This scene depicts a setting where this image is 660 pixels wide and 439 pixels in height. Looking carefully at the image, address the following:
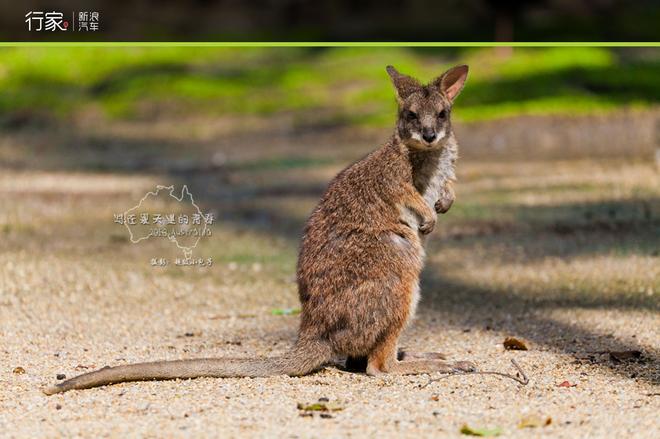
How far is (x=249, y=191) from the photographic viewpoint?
13.6m

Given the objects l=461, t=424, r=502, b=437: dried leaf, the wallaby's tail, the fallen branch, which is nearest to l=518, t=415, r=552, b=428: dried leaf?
l=461, t=424, r=502, b=437: dried leaf

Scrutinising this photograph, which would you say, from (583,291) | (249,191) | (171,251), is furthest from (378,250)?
(249,191)

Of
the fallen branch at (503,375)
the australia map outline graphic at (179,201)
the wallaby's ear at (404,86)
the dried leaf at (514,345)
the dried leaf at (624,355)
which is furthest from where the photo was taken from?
the australia map outline graphic at (179,201)

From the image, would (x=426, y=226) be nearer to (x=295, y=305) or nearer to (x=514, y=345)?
(x=514, y=345)

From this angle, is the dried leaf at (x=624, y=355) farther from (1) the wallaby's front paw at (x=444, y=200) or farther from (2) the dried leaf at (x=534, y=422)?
(2) the dried leaf at (x=534, y=422)

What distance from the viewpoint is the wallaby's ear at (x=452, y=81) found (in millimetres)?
6012

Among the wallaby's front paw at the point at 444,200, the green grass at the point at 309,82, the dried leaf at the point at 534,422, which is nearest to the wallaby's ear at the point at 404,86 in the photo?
the wallaby's front paw at the point at 444,200

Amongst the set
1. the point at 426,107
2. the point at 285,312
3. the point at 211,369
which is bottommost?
the point at 285,312

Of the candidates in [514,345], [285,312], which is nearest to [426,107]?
[514,345]

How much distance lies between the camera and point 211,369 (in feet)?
18.3

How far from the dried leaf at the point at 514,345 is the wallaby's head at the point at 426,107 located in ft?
3.91

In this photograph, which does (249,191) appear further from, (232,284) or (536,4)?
(536,4)

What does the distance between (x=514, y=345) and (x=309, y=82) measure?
1812cm

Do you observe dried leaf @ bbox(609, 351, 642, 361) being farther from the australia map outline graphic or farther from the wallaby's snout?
the australia map outline graphic
